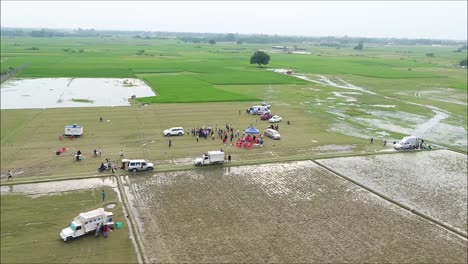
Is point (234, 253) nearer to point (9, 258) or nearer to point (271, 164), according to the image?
point (9, 258)

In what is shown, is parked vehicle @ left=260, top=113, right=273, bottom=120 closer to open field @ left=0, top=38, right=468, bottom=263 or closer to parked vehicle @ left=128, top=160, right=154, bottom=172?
open field @ left=0, top=38, right=468, bottom=263

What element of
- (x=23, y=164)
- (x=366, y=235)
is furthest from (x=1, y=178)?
(x=366, y=235)

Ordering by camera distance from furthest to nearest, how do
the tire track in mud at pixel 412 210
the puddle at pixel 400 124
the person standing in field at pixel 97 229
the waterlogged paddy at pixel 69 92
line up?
the waterlogged paddy at pixel 69 92, the puddle at pixel 400 124, the tire track in mud at pixel 412 210, the person standing in field at pixel 97 229

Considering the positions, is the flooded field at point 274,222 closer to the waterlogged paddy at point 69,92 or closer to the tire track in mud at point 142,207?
the tire track in mud at point 142,207

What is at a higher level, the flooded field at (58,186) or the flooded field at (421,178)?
the flooded field at (58,186)

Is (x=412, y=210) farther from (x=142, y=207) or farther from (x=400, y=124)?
(x=400, y=124)

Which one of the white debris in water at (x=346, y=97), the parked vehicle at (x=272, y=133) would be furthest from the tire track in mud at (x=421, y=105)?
the parked vehicle at (x=272, y=133)

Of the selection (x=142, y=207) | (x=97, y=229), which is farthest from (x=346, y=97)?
(x=97, y=229)
